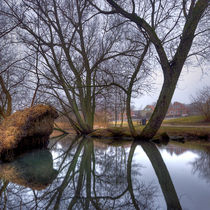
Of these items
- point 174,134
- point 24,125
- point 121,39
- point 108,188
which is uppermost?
point 121,39

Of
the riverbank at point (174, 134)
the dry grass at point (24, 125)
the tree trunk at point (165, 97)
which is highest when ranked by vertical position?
the tree trunk at point (165, 97)

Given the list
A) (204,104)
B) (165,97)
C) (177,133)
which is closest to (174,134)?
(177,133)

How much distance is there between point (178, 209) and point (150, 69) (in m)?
5.62

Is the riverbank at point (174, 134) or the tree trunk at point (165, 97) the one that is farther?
the riverbank at point (174, 134)

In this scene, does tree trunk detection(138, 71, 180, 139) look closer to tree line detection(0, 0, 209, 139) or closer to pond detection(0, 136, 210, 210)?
tree line detection(0, 0, 209, 139)

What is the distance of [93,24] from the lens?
8133 mm

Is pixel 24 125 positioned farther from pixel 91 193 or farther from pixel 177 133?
pixel 177 133

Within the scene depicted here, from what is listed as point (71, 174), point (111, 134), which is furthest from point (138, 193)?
point (111, 134)

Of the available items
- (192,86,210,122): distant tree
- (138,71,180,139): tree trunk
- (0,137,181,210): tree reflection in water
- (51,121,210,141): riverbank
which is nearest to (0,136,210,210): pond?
(0,137,181,210): tree reflection in water

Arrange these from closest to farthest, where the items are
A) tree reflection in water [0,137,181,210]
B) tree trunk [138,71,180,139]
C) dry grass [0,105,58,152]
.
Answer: tree reflection in water [0,137,181,210]
dry grass [0,105,58,152]
tree trunk [138,71,180,139]

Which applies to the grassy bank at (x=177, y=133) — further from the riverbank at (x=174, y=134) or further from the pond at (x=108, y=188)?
the pond at (x=108, y=188)

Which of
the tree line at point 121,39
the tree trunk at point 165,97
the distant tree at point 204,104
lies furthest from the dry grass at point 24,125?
the distant tree at point 204,104

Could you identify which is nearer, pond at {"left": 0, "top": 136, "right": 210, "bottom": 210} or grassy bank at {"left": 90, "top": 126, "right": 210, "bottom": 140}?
pond at {"left": 0, "top": 136, "right": 210, "bottom": 210}

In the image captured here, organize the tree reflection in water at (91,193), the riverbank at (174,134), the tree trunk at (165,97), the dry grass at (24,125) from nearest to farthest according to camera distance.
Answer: the tree reflection in water at (91,193) → the dry grass at (24,125) → the tree trunk at (165,97) → the riverbank at (174,134)
